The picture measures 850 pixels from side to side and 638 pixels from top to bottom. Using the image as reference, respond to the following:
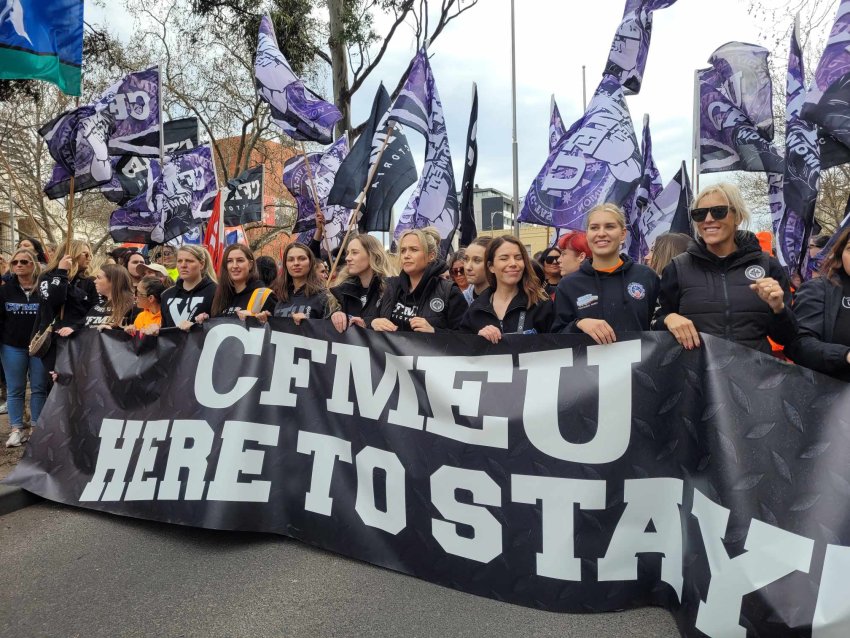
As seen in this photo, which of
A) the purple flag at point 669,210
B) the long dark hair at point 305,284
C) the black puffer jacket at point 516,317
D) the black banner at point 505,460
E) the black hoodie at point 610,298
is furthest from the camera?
the purple flag at point 669,210

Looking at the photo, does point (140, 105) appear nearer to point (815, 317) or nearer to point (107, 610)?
point (107, 610)

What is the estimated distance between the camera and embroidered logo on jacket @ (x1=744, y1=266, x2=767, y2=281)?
3.06 m

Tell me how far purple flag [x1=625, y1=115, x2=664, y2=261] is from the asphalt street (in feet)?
17.0

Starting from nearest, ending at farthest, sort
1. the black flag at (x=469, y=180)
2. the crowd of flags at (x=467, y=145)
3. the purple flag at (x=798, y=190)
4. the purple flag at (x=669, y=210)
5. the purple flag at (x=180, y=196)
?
the crowd of flags at (x=467, y=145) → the purple flag at (x=798, y=190) → the black flag at (x=469, y=180) → the purple flag at (x=669, y=210) → the purple flag at (x=180, y=196)

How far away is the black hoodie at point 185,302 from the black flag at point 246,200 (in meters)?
5.17

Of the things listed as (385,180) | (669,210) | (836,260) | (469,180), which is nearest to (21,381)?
Answer: (385,180)

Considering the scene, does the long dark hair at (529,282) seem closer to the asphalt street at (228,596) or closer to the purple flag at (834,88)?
the asphalt street at (228,596)

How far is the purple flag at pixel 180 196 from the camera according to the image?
29.1ft

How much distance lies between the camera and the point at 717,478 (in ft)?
8.55

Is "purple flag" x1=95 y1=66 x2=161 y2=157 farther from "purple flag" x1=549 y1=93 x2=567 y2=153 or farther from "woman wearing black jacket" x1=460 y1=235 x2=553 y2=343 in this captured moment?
"woman wearing black jacket" x1=460 y1=235 x2=553 y2=343

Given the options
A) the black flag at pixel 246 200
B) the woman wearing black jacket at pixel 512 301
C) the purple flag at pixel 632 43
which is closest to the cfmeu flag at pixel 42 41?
the woman wearing black jacket at pixel 512 301

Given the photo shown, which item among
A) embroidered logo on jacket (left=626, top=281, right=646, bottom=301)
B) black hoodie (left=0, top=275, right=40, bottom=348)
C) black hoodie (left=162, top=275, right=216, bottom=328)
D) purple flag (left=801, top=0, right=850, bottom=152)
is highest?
purple flag (left=801, top=0, right=850, bottom=152)

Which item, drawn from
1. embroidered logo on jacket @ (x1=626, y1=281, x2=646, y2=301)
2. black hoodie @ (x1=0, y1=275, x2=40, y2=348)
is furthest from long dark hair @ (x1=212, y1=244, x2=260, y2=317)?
embroidered logo on jacket @ (x1=626, y1=281, x2=646, y2=301)

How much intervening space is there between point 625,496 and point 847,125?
3.49m
